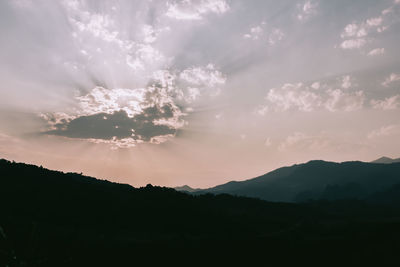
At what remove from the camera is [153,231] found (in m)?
49.0

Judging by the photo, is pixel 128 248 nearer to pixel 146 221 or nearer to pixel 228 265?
pixel 228 265

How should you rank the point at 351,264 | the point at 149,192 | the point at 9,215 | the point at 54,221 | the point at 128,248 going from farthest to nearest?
1. the point at 149,192
2. the point at 54,221
3. the point at 9,215
4. the point at 128,248
5. the point at 351,264

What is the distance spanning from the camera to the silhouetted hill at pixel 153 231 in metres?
31.6

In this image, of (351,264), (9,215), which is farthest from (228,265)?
(9,215)

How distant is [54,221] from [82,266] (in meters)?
23.8

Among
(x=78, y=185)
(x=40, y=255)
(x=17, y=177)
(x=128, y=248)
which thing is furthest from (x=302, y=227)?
(x=17, y=177)

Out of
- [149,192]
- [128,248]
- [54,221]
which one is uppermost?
[149,192]

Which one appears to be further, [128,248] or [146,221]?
[146,221]

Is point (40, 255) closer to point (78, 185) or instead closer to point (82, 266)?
point (82, 266)

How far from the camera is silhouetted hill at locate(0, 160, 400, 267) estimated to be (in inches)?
1244

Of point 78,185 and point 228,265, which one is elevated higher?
point 78,185

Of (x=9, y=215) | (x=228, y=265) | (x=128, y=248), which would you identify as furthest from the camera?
(x=9, y=215)

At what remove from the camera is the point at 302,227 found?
2119 inches

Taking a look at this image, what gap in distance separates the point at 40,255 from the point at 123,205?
27.7m
